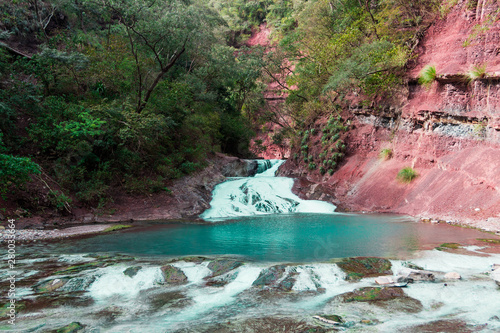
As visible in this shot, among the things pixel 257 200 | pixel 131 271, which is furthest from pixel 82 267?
pixel 257 200

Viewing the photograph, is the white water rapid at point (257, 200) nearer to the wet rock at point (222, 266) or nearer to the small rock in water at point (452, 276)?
the wet rock at point (222, 266)

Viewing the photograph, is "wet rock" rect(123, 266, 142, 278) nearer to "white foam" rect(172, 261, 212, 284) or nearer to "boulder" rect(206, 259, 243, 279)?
"white foam" rect(172, 261, 212, 284)

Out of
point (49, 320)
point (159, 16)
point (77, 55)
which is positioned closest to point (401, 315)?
point (49, 320)

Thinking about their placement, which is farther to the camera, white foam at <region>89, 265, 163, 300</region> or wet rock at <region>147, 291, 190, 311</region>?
white foam at <region>89, 265, 163, 300</region>

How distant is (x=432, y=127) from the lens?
1578 cm

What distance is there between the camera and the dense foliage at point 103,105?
14.2 metres

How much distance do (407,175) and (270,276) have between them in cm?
1203

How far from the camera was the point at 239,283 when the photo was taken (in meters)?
6.21

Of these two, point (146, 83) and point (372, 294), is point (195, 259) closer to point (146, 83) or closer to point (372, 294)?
point (372, 294)

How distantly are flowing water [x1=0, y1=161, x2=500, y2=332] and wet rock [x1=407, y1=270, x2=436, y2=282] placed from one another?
0.41 feet

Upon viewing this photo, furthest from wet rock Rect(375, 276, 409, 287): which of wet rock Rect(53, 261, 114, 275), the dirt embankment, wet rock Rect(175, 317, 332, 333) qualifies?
the dirt embankment

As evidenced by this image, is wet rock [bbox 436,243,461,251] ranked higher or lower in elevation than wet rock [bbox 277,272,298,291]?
lower

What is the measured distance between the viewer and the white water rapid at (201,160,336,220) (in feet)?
56.2

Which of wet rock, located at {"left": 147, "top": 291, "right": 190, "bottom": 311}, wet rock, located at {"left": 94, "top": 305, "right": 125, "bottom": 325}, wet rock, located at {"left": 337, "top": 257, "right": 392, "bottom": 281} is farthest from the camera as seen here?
wet rock, located at {"left": 337, "top": 257, "right": 392, "bottom": 281}
